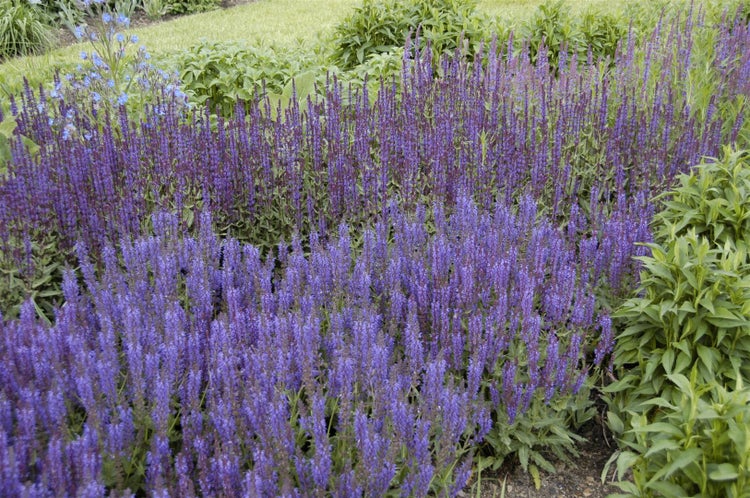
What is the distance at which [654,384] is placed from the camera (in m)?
3.30

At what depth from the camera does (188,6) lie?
14.0 m

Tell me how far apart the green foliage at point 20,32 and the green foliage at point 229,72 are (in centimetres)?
502

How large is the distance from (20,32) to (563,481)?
10887 millimetres

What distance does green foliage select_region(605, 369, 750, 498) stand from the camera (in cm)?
244

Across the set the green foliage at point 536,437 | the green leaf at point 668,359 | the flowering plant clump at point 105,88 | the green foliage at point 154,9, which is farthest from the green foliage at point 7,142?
the green foliage at point 154,9

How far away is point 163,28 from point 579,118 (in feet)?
30.4

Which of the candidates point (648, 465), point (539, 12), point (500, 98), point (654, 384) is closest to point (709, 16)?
point (539, 12)

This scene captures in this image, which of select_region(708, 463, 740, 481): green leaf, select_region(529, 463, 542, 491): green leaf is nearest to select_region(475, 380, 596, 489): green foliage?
select_region(529, 463, 542, 491): green leaf

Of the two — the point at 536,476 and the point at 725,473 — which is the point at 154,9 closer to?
the point at 536,476

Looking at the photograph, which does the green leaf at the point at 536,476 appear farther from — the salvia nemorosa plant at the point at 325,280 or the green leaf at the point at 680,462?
the green leaf at the point at 680,462

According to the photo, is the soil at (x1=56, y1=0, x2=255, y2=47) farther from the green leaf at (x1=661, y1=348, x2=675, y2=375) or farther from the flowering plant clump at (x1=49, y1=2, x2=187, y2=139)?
the green leaf at (x1=661, y1=348, x2=675, y2=375)

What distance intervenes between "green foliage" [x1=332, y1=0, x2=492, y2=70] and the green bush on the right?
4.58m

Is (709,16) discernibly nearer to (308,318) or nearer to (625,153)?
(625,153)

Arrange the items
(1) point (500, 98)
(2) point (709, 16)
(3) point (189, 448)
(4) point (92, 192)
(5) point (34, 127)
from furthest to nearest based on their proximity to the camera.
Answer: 1. (2) point (709, 16)
2. (1) point (500, 98)
3. (5) point (34, 127)
4. (4) point (92, 192)
5. (3) point (189, 448)
